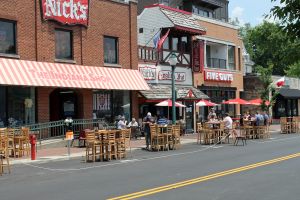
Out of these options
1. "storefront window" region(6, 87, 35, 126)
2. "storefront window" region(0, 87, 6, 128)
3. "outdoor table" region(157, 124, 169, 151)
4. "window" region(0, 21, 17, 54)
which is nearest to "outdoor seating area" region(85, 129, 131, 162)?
"outdoor table" region(157, 124, 169, 151)

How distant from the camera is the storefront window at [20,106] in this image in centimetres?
2328

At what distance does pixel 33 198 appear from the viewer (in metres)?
10.1

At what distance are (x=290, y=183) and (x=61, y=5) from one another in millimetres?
17339

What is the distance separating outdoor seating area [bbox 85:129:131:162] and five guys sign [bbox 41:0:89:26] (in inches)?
335

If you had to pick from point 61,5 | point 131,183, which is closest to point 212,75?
point 61,5

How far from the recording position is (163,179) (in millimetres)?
12562

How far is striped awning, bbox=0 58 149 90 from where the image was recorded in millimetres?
22344

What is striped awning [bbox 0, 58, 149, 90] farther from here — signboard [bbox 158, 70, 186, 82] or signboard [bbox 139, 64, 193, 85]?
signboard [bbox 158, 70, 186, 82]

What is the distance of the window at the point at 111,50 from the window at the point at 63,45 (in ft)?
9.12

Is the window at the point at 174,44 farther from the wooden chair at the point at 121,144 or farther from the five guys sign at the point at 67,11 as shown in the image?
the wooden chair at the point at 121,144

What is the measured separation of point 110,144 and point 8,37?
8.15 m

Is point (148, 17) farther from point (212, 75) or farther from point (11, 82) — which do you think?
point (11, 82)

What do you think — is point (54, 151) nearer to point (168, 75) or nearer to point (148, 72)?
point (148, 72)

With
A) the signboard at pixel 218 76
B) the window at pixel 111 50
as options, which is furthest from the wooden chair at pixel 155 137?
the signboard at pixel 218 76
